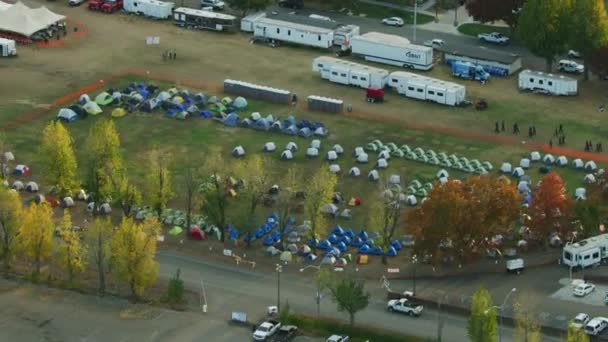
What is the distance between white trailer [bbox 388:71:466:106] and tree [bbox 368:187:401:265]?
30.7 meters

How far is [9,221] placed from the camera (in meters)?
122

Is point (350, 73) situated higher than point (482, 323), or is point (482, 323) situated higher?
point (482, 323)

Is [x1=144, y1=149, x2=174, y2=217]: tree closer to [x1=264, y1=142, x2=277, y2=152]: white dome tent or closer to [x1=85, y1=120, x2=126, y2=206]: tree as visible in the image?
[x1=85, y1=120, x2=126, y2=206]: tree

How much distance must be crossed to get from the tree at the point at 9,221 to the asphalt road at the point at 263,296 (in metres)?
10.1

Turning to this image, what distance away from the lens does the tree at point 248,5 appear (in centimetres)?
17775

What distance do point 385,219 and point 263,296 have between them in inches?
414

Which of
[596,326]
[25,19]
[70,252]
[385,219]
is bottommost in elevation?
[596,326]

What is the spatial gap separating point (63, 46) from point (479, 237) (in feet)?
202

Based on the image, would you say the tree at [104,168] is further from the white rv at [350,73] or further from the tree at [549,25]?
the tree at [549,25]

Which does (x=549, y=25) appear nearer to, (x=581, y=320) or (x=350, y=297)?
(x=581, y=320)

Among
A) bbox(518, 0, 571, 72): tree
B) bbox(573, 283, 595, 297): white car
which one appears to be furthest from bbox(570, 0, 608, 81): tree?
bbox(573, 283, 595, 297): white car

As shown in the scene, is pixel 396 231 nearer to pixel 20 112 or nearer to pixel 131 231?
pixel 131 231

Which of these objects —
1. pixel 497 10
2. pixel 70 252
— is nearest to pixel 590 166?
pixel 497 10

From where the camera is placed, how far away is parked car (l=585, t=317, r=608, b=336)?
114 meters
